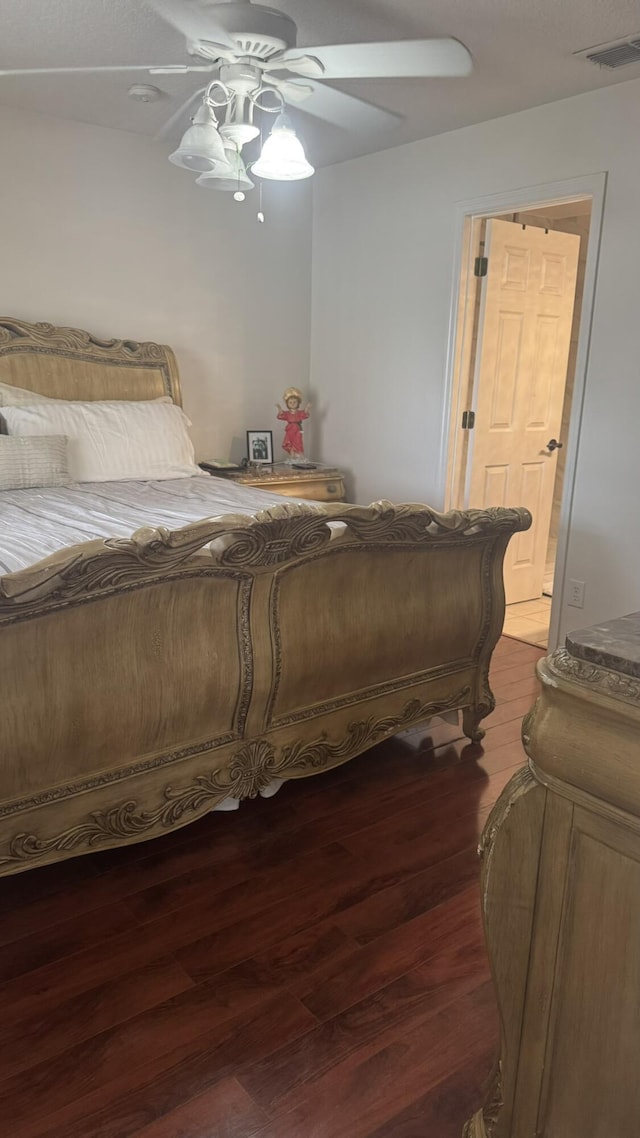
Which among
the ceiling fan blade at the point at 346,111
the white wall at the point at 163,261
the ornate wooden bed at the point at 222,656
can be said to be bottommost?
the ornate wooden bed at the point at 222,656

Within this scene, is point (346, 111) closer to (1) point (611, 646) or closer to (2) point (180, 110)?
(2) point (180, 110)

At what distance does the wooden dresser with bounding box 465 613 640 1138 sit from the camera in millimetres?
906

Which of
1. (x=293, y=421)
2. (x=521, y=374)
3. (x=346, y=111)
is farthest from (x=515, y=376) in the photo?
(x=346, y=111)

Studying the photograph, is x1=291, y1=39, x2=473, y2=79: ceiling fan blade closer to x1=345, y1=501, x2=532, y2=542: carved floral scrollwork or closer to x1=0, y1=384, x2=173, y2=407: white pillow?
x1=345, y1=501, x2=532, y2=542: carved floral scrollwork

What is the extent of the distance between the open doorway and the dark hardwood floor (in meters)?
2.21

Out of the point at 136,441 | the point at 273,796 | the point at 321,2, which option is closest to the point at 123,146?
the point at 136,441

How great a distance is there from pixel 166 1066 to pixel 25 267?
3584 mm

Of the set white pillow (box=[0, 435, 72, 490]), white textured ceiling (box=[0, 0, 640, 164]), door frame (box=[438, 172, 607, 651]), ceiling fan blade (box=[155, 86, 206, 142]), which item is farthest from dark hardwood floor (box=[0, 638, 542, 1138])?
white textured ceiling (box=[0, 0, 640, 164])

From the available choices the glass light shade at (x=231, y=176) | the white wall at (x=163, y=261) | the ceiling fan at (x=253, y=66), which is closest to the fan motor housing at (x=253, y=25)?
the ceiling fan at (x=253, y=66)

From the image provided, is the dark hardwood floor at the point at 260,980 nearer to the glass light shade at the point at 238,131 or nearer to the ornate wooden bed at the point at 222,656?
the ornate wooden bed at the point at 222,656

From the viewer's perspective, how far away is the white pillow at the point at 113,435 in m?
3.57

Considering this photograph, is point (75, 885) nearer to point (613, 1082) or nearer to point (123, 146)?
point (613, 1082)

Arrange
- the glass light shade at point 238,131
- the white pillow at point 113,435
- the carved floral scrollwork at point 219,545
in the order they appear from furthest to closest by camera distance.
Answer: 1. the white pillow at point 113,435
2. the glass light shade at point 238,131
3. the carved floral scrollwork at point 219,545

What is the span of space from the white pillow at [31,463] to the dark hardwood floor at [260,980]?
1754mm
